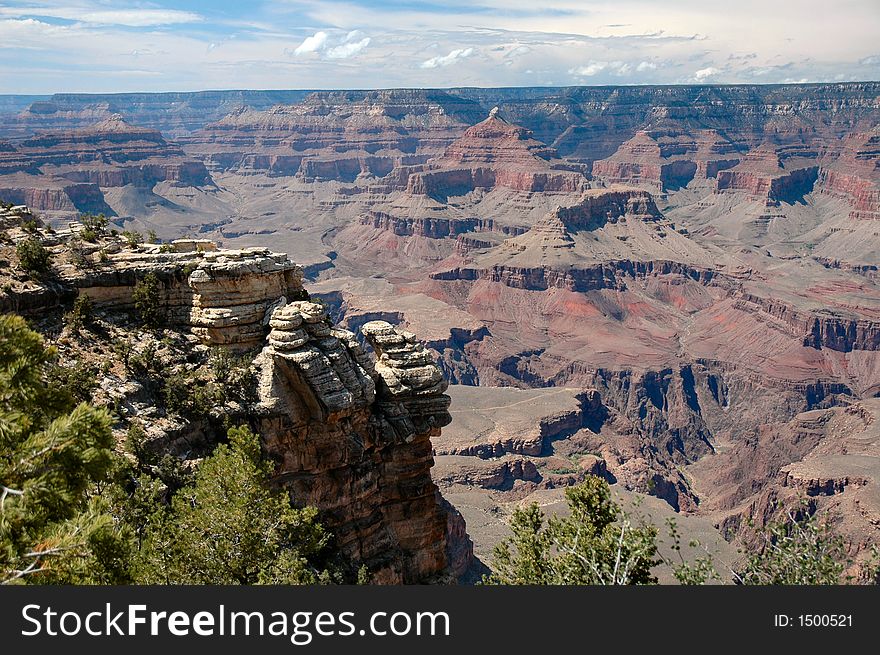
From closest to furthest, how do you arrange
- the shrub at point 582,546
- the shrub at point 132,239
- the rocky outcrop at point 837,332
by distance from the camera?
the shrub at point 582,546
the shrub at point 132,239
the rocky outcrop at point 837,332

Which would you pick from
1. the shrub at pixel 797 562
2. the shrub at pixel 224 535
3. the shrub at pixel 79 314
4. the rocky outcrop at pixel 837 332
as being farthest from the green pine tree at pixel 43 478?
the rocky outcrop at pixel 837 332

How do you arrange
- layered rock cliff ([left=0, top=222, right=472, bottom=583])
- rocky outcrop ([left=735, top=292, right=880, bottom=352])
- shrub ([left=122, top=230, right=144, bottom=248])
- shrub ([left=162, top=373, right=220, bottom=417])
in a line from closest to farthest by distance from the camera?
shrub ([left=162, top=373, right=220, bottom=417]), layered rock cliff ([left=0, top=222, right=472, bottom=583]), shrub ([left=122, top=230, right=144, bottom=248]), rocky outcrop ([left=735, top=292, right=880, bottom=352])

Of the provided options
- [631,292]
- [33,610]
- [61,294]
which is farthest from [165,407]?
[631,292]

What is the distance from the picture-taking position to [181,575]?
2092 centimetres

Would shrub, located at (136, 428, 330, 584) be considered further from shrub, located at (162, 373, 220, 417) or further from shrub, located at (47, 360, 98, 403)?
shrub, located at (162, 373, 220, 417)

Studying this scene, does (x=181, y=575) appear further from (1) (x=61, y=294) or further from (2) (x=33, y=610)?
(1) (x=61, y=294)

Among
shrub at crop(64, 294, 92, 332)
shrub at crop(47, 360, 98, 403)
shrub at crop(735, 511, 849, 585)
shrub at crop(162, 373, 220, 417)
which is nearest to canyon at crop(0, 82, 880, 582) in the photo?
shrub at crop(64, 294, 92, 332)

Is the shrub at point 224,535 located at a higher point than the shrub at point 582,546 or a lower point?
higher

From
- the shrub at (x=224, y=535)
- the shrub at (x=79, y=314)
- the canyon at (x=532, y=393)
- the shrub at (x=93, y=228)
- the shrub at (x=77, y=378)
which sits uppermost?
the shrub at (x=93, y=228)

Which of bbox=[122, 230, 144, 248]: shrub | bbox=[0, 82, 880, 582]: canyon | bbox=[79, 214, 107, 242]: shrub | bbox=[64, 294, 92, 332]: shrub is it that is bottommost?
bbox=[0, 82, 880, 582]: canyon

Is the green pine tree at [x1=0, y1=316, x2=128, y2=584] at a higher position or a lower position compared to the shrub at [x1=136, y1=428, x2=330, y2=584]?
higher

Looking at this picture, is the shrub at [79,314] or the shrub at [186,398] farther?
the shrub at [79,314]

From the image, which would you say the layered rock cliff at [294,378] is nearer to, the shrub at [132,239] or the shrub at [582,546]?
the shrub at [132,239]

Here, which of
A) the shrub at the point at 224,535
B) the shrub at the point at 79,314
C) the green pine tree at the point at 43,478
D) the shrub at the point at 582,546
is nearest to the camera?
the green pine tree at the point at 43,478
